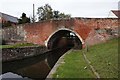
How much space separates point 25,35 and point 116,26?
12767 millimetres

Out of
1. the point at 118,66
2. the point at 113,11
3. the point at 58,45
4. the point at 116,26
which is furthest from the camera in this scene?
the point at 113,11

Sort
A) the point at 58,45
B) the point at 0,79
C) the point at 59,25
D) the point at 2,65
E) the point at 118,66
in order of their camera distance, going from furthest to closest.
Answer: the point at 58,45 < the point at 59,25 < the point at 2,65 < the point at 0,79 < the point at 118,66

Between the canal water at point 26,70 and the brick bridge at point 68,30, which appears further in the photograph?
the brick bridge at point 68,30

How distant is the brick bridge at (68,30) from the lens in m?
34.0

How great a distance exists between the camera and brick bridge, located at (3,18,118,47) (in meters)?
34.0

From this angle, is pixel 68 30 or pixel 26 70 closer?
pixel 26 70

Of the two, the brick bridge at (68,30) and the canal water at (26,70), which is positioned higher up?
the brick bridge at (68,30)

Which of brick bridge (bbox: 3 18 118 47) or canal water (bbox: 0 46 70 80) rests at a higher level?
brick bridge (bbox: 3 18 118 47)

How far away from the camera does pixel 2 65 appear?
69.2 ft

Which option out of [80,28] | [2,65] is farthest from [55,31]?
[2,65]

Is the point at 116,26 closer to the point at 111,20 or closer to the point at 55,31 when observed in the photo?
the point at 111,20

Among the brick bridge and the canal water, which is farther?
the brick bridge

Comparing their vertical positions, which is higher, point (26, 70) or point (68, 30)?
point (68, 30)

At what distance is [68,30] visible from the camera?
36750mm
